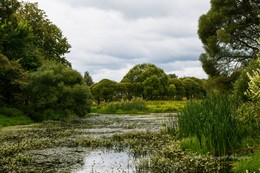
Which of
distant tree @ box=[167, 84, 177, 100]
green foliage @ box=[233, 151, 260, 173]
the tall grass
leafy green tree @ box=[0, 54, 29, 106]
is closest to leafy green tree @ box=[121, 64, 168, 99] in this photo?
distant tree @ box=[167, 84, 177, 100]

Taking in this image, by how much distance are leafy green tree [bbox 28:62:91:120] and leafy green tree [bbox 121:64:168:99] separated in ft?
223

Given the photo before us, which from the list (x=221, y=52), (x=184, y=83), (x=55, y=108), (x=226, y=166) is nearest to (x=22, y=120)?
(x=55, y=108)

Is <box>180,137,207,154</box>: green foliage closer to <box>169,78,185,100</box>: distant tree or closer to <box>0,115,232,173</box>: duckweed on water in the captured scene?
<box>0,115,232,173</box>: duckweed on water

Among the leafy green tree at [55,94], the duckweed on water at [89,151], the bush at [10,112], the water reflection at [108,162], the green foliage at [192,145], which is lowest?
the water reflection at [108,162]

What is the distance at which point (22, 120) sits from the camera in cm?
3962

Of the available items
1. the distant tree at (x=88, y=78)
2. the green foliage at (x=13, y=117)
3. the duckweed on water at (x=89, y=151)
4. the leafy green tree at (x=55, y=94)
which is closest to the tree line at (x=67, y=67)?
the leafy green tree at (x=55, y=94)

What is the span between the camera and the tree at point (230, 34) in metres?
36.2

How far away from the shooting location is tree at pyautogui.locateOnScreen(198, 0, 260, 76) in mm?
36219

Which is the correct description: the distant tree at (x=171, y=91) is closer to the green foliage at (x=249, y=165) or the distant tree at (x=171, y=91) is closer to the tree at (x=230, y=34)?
the tree at (x=230, y=34)

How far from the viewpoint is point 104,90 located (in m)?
109

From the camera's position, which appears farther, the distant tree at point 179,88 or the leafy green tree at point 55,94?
the distant tree at point 179,88

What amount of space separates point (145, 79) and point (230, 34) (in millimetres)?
85498

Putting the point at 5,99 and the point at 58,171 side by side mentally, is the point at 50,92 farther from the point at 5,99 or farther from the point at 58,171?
the point at 58,171

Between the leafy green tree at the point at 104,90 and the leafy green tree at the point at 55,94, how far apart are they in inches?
2461
